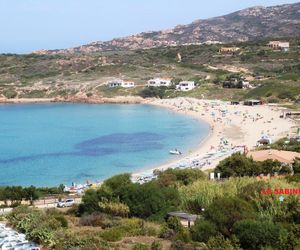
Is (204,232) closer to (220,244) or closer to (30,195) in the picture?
(220,244)

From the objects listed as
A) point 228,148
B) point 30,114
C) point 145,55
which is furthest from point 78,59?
point 228,148

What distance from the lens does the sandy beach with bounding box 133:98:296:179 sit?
40531 mm

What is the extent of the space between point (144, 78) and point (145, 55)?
24266mm

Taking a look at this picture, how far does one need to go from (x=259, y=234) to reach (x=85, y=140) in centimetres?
4053

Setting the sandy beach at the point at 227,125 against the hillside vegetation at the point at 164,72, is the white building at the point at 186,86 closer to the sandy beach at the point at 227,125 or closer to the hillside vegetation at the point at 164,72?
the hillside vegetation at the point at 164,72

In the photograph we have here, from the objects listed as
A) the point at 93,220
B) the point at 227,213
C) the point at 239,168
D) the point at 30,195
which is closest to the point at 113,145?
the point at 30,195

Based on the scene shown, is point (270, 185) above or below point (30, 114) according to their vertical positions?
above

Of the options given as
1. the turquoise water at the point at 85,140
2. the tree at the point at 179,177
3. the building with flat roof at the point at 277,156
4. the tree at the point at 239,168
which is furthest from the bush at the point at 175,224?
the turquoise water at the point at 85,140

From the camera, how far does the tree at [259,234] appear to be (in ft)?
45.0

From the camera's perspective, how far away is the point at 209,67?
102312 millimetres

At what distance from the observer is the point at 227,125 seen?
5744 cm

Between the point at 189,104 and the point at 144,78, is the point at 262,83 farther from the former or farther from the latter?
the point at 144,78

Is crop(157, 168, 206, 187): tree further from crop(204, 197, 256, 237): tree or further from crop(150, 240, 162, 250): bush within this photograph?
crop(150, 240, 162, 250): bush

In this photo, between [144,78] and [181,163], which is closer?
[181,163]
